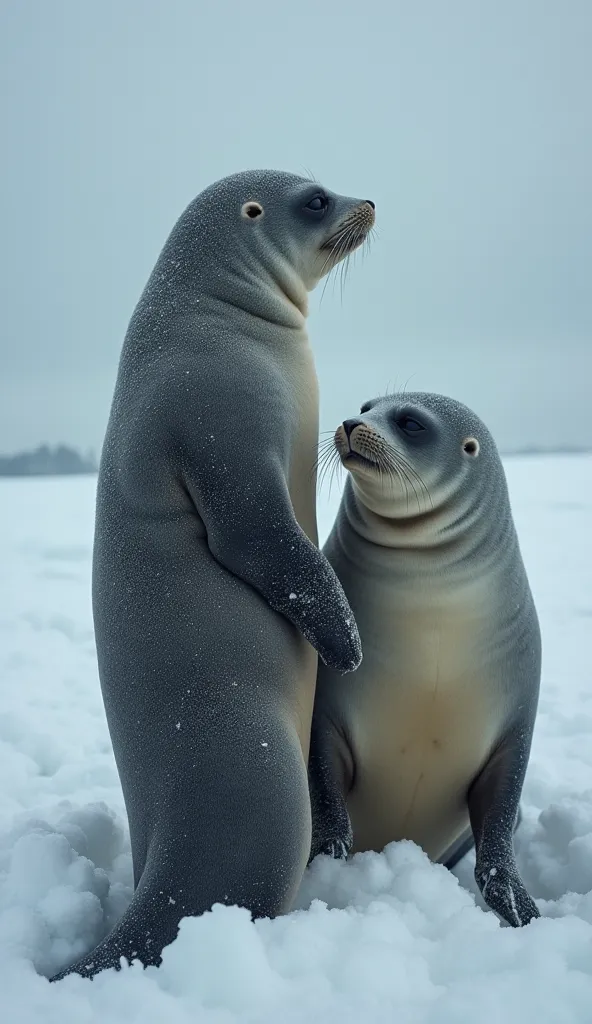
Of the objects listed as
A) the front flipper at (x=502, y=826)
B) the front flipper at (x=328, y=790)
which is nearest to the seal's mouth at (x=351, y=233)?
the front flipper at (x=328, y=790)

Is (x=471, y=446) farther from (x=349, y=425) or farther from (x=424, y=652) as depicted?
(x=424, y=652)

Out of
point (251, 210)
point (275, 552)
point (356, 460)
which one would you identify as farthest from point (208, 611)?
point (251, 210)

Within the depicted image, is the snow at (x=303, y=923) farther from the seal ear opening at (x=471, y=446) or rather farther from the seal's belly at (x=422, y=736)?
the seal ear opening at (x=471, y=446)

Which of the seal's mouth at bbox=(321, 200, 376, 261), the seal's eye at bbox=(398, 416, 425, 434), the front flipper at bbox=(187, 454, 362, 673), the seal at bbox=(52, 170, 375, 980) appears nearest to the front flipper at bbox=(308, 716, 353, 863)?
the seal at bbox=(52, 170, 375, 980)

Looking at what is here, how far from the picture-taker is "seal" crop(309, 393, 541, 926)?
337 centimetres

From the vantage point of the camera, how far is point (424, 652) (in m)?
3.37

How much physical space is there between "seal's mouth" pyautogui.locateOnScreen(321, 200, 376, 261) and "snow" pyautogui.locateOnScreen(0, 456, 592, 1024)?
74.0 inches

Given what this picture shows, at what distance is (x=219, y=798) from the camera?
9.01 feet

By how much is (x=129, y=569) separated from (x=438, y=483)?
1.04 m

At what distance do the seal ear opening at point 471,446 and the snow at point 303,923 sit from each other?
1242mm

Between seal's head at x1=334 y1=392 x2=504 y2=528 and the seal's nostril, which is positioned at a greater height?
the seal's nostril

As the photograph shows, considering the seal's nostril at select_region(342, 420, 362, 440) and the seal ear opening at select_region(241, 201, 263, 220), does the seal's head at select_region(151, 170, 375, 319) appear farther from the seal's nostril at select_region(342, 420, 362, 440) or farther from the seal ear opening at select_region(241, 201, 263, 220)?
the seal's nostril at select_region(342, 420, 362, 440)

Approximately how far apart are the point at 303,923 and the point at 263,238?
2.00m

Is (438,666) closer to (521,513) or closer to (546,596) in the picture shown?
(546,596)
